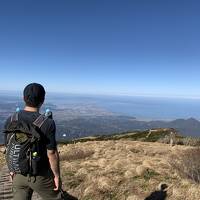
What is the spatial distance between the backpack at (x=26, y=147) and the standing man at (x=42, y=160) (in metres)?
0.06

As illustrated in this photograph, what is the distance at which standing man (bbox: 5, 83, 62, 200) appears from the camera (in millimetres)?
5598

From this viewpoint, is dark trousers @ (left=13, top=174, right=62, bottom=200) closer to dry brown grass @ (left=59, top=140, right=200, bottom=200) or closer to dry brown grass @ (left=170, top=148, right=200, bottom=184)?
dry brown grass @ (left=59, top=140, right=200, bottom=200)

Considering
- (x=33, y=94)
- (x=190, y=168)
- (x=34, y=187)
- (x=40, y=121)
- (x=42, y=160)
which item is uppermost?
(x=33, y=94)

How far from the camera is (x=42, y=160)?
573cm

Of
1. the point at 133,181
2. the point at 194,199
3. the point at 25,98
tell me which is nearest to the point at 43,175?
the point at 25,98

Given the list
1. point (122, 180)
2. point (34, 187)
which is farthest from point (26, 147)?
point (122, 180)

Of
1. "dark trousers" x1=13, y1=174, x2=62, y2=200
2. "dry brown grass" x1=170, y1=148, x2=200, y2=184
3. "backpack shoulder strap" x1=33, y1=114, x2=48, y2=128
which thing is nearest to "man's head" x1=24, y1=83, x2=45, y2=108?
"backpack shoulder strap" x1=33, y1=114, x2=48, y2=128

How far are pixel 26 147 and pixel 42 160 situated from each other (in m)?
0.35

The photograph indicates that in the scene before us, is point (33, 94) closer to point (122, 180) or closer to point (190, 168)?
point (122, 180)

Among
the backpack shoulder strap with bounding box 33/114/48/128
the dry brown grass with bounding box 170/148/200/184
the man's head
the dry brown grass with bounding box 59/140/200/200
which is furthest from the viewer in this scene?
the dry brown grass with bounding box 170/148/200/184

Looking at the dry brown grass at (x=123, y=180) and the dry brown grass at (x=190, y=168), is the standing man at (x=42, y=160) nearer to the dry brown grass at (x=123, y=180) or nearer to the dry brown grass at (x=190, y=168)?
the dry brown grass at (x=123, y=180)

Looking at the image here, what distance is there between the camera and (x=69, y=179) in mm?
12969

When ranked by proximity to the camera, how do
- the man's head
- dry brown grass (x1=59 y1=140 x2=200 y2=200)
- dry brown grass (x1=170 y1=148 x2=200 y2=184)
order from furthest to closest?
dry brown grass (x1=170 y1=148 x2=200 y2=184)
dry brown grass (x1=59 y1=140 x2=200 y2=200)
the man's head

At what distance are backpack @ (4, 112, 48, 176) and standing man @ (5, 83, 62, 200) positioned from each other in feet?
0.21
